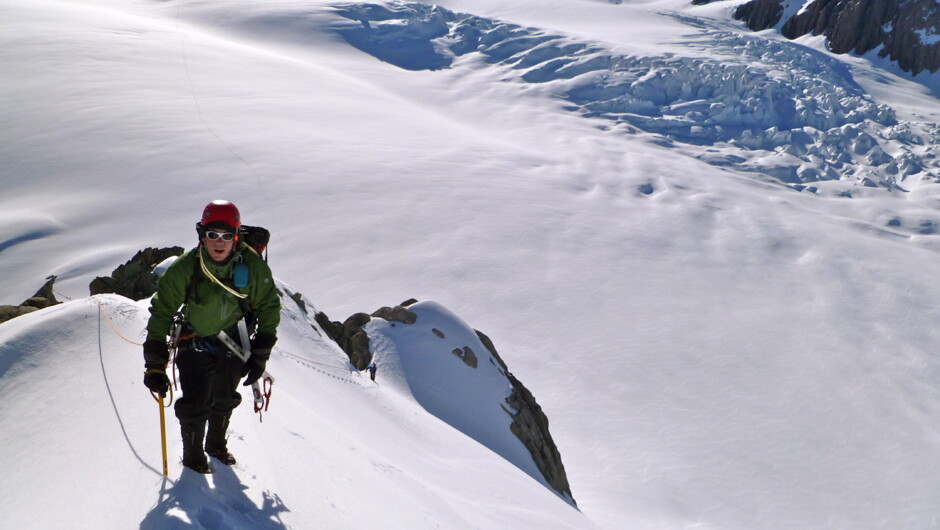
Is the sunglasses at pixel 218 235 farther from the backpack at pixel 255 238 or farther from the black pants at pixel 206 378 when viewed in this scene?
the black pants at pixel 206 378

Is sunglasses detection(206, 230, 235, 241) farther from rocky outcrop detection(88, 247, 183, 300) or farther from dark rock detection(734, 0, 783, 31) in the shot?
dark rock detection(734, 0, 783, 31)

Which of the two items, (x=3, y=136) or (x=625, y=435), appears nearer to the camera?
(x=625, y=435)

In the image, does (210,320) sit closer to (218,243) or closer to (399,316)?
(218,243)

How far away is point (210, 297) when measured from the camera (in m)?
3.28

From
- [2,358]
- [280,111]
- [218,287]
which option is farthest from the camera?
[280,111]

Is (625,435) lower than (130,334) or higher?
lower

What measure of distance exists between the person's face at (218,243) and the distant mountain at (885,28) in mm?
66908

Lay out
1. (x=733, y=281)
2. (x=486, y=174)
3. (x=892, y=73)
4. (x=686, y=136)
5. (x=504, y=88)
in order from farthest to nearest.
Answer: (x=892, y=73) → (x=504, y=88) → (x=686, y=136) → (x=486, y=174) → (x=733, y=281)

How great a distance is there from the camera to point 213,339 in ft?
11.1

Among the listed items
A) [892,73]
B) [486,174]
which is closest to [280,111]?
[486,174]

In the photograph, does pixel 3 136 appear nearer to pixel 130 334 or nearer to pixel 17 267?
pixel 17 267

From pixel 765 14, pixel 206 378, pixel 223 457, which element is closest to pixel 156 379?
pixel 206 378

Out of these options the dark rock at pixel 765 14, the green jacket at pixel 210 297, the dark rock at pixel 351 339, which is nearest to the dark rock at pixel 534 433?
the dark rock at pixel 351 339

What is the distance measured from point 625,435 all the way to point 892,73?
53.6 m
